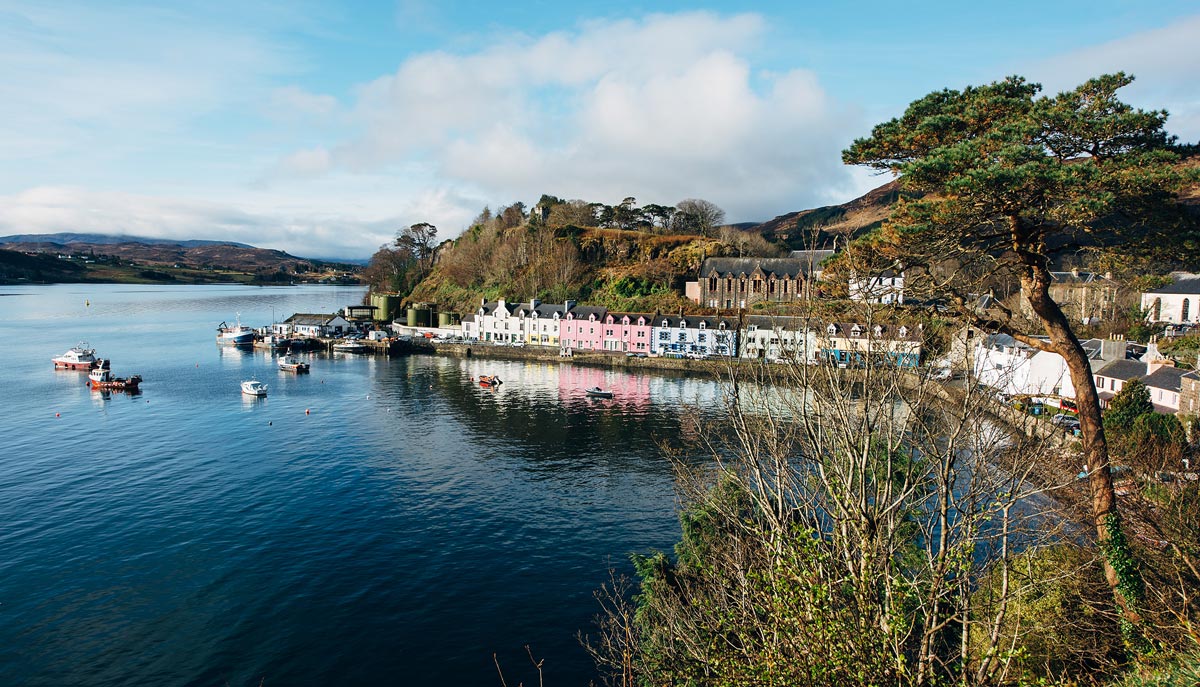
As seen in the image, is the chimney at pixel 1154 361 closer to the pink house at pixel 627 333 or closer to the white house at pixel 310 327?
Result: the pink house at pixel 627 333

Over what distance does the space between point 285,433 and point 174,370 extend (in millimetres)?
30635

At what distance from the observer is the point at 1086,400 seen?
10227mm

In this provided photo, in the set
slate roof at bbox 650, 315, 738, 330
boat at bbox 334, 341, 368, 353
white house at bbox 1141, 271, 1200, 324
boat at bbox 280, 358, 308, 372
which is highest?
white house at bbox 1141, 271, 1200, 324

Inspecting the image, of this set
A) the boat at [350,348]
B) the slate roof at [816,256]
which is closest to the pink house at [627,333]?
the slate roof at [816,256]

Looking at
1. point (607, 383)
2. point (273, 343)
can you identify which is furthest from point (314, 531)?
point (273, 343)

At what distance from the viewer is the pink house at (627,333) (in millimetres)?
69062

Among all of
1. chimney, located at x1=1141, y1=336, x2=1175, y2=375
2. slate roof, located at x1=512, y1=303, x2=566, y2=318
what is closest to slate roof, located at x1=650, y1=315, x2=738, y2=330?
slate roof, located at x1=512, y1=303, x2=566, y2=318

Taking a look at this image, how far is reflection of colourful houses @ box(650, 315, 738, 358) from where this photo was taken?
65.9 metres

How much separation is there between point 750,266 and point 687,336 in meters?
17.1

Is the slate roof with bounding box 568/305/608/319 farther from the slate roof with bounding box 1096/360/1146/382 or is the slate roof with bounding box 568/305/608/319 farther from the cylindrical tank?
the slate roof with bounding box 1096/360/1146/382

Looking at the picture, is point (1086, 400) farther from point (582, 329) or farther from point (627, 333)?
point (582, 329)

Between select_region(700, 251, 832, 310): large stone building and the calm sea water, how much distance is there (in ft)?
104

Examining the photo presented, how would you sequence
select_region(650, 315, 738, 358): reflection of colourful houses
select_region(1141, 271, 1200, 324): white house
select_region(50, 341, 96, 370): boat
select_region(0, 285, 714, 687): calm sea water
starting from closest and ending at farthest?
select_region(0, 285, 714, 687): calm sea water → select_region(1141, 271, 1200, 324): white house → select_region(50, 341, 96, 370): boat → select_region(650, 315, 738, 358): reflection of colourful houses

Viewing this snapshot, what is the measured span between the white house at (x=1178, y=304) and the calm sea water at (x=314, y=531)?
3775 cm
